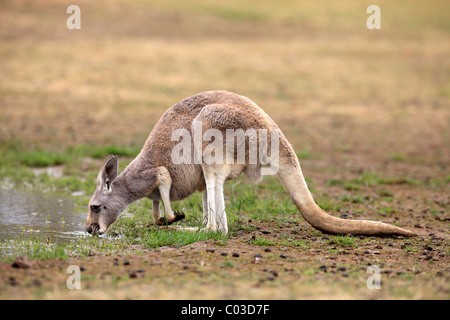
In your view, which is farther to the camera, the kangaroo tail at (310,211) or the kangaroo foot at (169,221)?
the kangaroo foot at (169,221)

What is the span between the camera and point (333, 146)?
11.1 metres

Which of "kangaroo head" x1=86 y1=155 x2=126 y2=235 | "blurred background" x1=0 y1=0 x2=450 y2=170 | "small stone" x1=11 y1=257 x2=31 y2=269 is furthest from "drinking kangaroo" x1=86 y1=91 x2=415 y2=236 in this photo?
"blurred background" x1=0 y1=0 x2=450 y2=170

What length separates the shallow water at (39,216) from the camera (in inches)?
227

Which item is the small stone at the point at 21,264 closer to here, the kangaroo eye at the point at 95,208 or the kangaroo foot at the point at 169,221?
the kangaroo eye at the point at 95,208

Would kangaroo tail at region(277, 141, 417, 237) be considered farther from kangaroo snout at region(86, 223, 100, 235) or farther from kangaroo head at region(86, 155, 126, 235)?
kangaroo snout at region(86, 223, 100, 235)

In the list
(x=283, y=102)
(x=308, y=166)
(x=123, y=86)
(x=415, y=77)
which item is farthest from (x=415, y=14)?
(x=308, y=166)

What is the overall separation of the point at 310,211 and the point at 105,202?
1825mm

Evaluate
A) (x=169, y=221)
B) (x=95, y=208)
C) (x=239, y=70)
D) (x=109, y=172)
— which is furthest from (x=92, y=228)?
(x=239, y=70)

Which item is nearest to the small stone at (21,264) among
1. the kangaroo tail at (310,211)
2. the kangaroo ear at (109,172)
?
the kangaroo ear at (109,172)

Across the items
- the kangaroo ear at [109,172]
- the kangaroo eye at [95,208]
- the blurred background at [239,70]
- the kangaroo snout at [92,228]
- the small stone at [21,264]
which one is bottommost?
the small stone at [21,264]

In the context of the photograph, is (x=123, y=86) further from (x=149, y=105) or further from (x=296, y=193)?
(x=296, y=193)

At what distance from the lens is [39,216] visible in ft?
21.0

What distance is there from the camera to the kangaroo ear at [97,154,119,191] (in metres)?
5.61

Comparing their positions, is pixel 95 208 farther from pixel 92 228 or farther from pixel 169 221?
pixel 169 221
